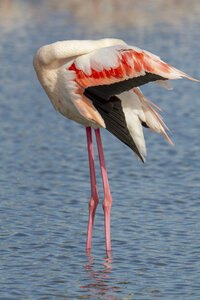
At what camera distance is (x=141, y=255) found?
702cm

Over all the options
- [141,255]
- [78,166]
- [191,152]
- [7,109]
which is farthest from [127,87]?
[7,109]

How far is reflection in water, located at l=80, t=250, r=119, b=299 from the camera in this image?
614cm

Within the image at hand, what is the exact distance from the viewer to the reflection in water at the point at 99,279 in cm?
614

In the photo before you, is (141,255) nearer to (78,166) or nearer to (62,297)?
(62,297)

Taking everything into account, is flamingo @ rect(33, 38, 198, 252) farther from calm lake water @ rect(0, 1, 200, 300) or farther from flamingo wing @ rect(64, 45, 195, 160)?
calm lake water @ rect(0, 1, 200, 300)

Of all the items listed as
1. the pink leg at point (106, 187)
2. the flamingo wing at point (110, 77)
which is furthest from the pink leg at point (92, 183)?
the flamingo wing at point (110, 77)

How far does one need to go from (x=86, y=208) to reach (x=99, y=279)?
6.98ft

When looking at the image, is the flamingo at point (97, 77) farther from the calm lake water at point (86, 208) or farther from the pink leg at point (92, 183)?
the calm lake water at point (86, 208)

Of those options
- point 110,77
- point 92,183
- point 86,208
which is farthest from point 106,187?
point 86,208

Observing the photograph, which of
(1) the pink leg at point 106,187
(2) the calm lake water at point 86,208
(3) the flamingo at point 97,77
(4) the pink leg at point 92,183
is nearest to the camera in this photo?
(2) the calm lake water at point 86,208

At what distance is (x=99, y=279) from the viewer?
21.1 feet

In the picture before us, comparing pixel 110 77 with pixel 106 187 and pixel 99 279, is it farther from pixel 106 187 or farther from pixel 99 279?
pixel 99 279

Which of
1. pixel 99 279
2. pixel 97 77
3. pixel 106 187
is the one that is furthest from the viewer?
pixel 106 187

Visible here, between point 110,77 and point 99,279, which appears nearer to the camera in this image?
point 99,279
